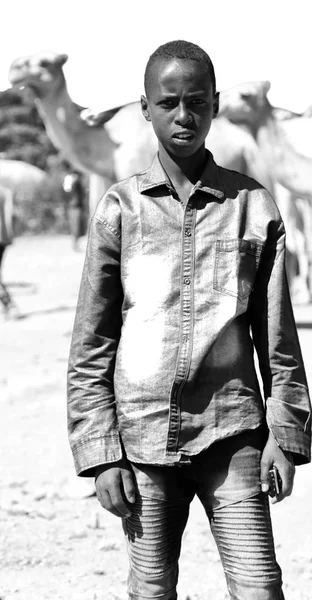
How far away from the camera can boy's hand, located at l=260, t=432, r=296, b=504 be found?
8.18ft

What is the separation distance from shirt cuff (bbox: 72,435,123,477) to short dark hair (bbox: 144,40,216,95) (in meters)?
0.81

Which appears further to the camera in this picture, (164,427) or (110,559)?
(110,559)

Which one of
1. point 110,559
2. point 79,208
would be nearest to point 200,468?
point 110,559

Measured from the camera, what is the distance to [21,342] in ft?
34.2

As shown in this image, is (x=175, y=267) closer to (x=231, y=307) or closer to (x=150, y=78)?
(x=231, y=307)

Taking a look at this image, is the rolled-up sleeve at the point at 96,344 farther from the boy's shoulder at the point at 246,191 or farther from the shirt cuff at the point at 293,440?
the shirt cuff at the point at 293,440

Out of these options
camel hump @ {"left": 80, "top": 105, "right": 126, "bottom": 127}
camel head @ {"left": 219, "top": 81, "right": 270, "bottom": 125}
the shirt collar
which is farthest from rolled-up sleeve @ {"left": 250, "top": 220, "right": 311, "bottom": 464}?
camel hump @ {"left": 80, "top": 105, "right": 126, "bottom": 127}

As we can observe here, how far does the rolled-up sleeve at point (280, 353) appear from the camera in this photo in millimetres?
2527

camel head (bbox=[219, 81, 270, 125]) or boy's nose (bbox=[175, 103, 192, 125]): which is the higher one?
boy's nose (bbox=[175, 103, 192, 125])

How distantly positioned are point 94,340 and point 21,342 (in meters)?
7.89

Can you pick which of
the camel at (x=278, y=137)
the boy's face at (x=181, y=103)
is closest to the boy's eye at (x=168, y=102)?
the boy's face at (x=181, y=103)

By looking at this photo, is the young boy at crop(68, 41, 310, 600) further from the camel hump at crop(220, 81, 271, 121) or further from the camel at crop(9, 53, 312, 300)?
the camel hump at crop(220, 81, 271, 121)

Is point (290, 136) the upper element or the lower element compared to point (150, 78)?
lower

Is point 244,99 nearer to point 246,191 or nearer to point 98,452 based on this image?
point 246,191
